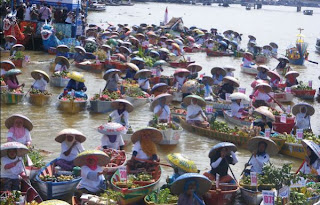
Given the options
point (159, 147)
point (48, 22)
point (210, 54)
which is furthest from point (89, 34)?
point (159, 147)

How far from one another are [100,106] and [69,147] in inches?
292

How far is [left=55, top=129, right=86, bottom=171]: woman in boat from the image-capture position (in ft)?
40.6

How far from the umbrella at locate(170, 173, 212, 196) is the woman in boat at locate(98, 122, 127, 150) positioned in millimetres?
3342

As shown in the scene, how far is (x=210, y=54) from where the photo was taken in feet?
126

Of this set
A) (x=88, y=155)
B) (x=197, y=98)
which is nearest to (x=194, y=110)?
(x=197, y=98)

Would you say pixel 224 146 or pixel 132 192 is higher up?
pixel 224 146

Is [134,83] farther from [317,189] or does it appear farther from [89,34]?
[89,34]

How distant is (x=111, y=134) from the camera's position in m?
13.8

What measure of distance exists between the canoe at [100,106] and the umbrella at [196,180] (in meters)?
9.35

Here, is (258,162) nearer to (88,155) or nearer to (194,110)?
(88,155)

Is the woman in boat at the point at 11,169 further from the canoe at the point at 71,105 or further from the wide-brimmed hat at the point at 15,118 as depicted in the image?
the canoe at the point at 71,105

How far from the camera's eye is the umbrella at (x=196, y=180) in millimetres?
10531

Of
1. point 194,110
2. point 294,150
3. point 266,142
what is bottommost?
point 294,150

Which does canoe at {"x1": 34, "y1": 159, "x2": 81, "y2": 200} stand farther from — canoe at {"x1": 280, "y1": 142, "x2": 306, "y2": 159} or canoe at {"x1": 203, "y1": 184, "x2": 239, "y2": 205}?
canoe at {"x1": 280, "y1": 142, "x2": 306, "y2": 159}
